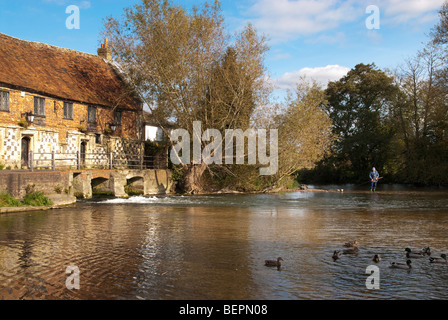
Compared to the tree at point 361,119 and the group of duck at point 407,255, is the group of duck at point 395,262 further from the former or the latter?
the tree at point 361,119

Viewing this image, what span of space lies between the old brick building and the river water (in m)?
12.0

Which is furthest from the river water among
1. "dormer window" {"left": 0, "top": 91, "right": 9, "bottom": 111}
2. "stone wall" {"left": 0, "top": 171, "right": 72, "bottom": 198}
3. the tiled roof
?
the tiled roof

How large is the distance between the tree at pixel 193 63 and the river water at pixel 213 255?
1482 cm

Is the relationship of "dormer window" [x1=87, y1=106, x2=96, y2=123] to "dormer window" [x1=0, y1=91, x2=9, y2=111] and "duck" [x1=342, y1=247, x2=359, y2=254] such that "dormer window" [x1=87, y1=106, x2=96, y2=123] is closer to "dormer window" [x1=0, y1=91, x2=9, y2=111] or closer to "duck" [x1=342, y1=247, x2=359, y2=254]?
"dormer window" [x1=0, y1=91, x2=9, y2=111]

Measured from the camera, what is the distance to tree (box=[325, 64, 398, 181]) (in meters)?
52.7

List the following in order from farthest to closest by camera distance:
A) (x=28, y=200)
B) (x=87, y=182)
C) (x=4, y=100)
→ (x=4, y=100)
(x=87, y=182)
(x=28, y=200)

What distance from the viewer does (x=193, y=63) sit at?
32062mm

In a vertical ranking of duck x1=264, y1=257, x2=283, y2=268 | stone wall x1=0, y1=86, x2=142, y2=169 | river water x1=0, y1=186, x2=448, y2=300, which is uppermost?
stone wall x1=0, y1=86, x2=142, y2=169

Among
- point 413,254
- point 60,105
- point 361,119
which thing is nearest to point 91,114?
point 60,105

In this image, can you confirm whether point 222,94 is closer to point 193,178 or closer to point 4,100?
point 193,178

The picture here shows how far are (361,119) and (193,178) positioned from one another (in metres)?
28.8

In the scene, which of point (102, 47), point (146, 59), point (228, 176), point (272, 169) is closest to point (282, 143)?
point (272, 169)

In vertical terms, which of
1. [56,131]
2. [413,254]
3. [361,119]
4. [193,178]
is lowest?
[413,254]

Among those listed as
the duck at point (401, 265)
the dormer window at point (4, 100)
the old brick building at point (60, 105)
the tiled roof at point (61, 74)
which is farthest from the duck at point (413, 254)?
the dormer window at point (4, 100)
